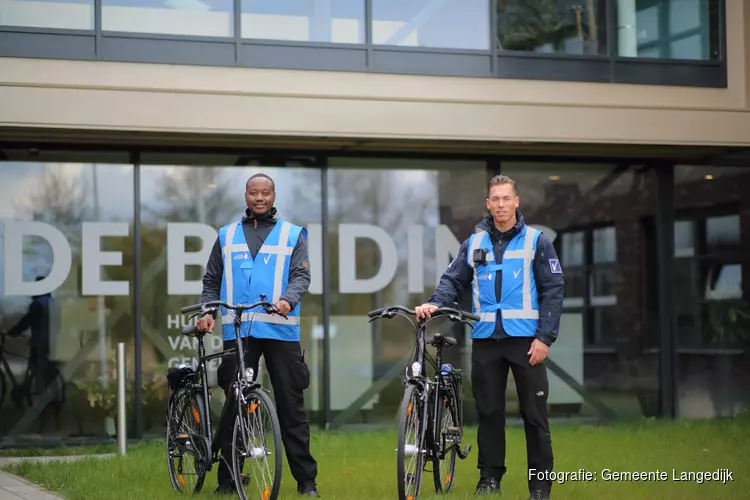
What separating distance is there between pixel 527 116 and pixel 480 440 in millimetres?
4868

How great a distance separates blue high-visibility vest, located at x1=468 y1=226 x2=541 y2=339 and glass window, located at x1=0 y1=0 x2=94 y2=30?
5452 millimetres

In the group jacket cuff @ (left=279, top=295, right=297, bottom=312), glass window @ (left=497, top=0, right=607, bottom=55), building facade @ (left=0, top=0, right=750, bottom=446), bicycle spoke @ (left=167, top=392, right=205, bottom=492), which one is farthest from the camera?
glass window @ (left=497, top=0, right=607, bottom=55)

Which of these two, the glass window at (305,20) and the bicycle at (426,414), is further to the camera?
the glass window at (305,20)

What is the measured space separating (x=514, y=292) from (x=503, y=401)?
0.73 m

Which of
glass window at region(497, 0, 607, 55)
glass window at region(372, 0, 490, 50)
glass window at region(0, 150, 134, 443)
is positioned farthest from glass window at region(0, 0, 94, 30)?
glass window at region(497, 0, 607, 55)

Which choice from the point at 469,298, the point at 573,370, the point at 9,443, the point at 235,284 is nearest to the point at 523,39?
the point at 469,298

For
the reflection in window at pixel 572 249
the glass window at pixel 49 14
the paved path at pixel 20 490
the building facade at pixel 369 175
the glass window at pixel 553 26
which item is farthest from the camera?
the reflection in window at pixel 572 249

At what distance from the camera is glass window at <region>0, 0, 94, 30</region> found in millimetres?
10453

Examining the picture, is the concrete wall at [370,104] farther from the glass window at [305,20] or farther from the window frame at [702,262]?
the window frame at [702,262]

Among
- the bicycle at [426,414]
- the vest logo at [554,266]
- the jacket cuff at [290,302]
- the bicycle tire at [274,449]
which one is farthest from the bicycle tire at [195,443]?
the vest logo at [554,266]

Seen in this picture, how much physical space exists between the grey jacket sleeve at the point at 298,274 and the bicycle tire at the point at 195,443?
935mm

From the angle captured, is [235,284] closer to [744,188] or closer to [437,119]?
[437,119]

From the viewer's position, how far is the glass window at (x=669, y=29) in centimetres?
1193

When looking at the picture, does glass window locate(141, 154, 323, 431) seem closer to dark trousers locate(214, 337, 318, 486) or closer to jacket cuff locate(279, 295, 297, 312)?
dark trousers locate(214, 337, 318, 486)
